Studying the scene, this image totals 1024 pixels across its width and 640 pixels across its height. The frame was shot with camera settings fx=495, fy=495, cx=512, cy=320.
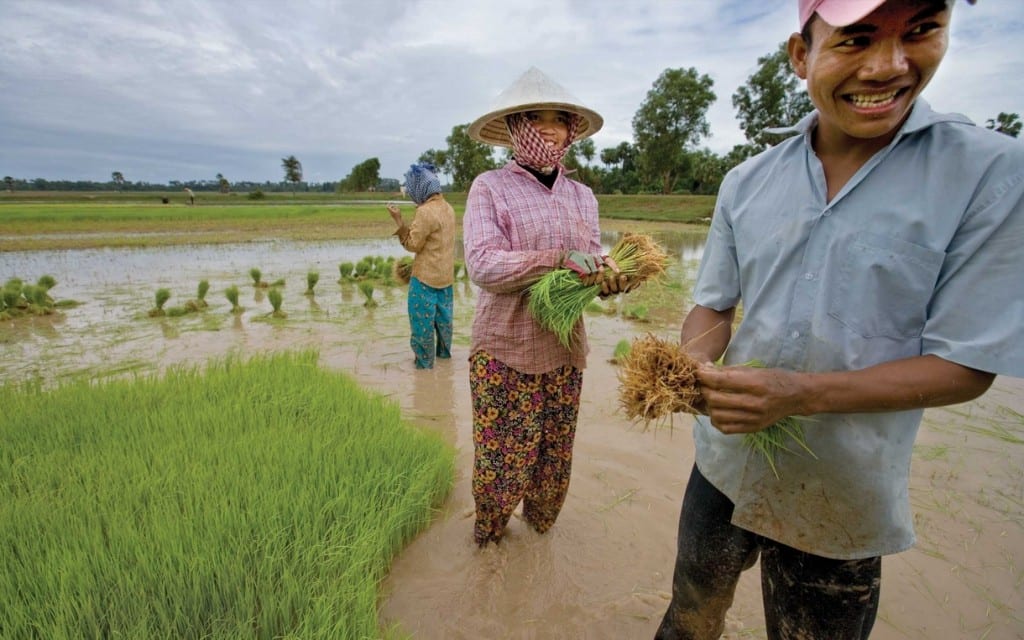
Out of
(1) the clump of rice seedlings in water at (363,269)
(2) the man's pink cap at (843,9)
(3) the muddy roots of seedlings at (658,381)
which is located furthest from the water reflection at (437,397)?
(1) the clump of rice seedlings in water at (363,269)

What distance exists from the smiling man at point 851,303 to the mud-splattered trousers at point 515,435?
0.80 meters

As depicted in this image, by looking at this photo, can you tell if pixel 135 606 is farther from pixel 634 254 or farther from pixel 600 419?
pixel 600 419

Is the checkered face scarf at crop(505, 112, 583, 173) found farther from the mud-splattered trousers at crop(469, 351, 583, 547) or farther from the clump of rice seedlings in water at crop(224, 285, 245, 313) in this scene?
the clump of rice seedlings in water at crop(224, 285, 245, 313)

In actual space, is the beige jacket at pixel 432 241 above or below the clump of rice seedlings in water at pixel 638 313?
above

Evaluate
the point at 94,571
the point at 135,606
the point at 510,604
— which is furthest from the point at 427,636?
the point at 94,571

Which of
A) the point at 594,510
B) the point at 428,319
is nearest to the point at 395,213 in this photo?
the point at 428,319

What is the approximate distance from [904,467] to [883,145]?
0.75 metres

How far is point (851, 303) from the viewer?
109 cm

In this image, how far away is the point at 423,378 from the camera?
15.5ft

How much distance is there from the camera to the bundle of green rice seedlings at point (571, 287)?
1.74 meters

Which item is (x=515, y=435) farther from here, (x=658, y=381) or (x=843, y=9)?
(x=843, y=9)

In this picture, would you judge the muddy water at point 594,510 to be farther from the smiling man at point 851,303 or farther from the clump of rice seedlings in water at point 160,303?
the smiling man at point 851,303

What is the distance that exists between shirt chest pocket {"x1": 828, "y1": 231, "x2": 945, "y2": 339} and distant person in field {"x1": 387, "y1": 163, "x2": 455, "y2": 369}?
137 inches

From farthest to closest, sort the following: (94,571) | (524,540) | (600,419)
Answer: (600,419)
(524,540)
(94,571)
